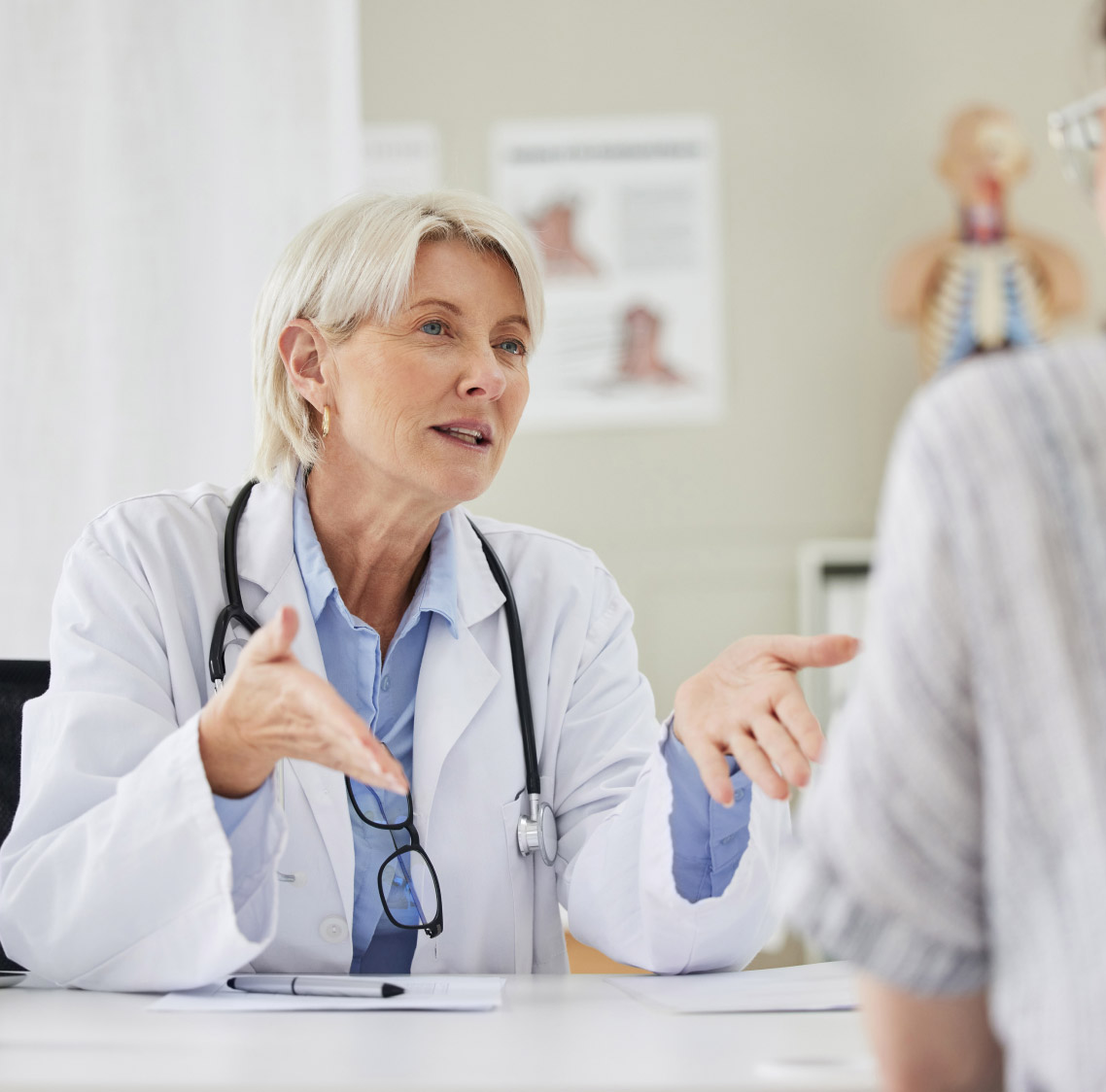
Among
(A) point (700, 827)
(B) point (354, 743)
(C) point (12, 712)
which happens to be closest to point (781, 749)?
(A) point (700, 827)

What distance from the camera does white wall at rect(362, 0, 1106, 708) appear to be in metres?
2.76

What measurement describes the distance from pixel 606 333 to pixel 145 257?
1182mm

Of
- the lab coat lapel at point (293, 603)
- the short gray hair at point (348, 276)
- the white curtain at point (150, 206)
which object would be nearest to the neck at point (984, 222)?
the white curtain at point (150, 206)

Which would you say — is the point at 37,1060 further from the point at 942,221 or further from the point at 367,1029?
the point at 942,221

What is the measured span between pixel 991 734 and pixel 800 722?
21.8 inches

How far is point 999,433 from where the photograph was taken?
0.44 metres

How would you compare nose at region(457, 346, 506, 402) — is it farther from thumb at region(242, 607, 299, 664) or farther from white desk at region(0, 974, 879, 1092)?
white desk at region(0, 974, 879, 1092)

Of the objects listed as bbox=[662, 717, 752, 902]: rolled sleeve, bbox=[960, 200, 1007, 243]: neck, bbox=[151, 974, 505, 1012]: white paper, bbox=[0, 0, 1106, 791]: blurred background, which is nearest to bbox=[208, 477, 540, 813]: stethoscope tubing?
bbox=[662, 717, 752, 902]: rolled sleeve

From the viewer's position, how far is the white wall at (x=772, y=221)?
276cm

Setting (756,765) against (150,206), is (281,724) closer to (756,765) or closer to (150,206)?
(756,765)

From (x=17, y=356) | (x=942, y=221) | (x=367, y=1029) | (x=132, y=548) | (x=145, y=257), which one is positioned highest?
(x=942, y=221)

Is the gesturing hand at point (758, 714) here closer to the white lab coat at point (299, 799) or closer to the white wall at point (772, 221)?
the white lab coat at point (299, 799)

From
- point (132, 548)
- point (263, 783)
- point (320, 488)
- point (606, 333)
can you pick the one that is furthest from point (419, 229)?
point (606, 333)

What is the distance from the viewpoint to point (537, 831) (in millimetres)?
1278
